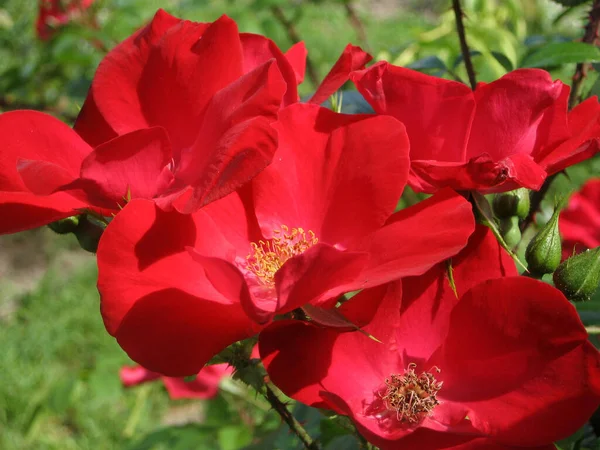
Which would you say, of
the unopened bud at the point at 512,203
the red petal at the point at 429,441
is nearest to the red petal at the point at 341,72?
the unopened bud at the point at 512,203

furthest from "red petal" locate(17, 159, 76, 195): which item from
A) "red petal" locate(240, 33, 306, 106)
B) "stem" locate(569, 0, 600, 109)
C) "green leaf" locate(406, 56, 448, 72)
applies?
"stem" locate(569, 0, 600, 109)

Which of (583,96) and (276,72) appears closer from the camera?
(276,72)

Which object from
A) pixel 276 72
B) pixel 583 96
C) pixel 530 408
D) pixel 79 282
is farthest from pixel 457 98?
pixel 79 282

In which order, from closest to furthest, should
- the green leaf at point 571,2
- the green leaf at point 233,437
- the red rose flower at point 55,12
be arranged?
the green leaf at point 571,2 → the green leaf at point 233,437 → the red rose flower at point 55,12

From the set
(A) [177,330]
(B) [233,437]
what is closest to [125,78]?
(A) [177,330]

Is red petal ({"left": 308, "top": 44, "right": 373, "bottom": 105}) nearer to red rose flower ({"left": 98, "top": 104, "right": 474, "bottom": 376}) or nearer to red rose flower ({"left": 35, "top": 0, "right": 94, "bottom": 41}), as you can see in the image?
red rose flower ({"left": 98, "top": 104, "right": 474, "bottom": 376})

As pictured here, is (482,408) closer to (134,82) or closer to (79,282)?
(134,82)

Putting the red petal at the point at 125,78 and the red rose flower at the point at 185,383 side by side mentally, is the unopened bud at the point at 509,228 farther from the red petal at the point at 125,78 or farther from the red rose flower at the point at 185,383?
the red rose flower at the point at 185,383
